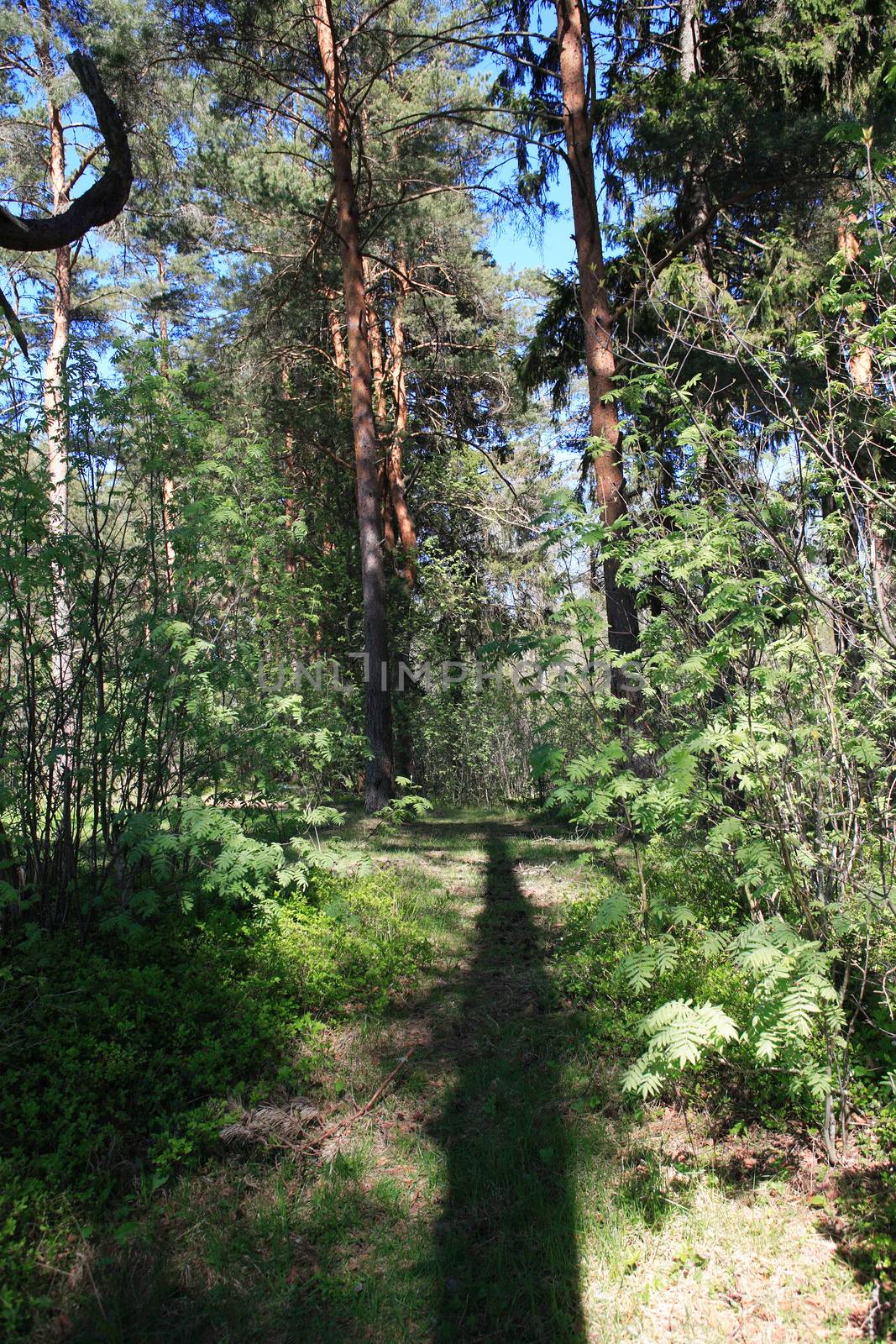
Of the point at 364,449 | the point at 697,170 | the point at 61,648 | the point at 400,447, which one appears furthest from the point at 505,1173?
the point at 400,447

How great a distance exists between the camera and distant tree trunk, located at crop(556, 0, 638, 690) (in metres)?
7.16

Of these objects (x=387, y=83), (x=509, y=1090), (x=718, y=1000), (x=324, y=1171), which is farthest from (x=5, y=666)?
(x=387, y=83)

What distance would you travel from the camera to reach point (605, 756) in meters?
3.32

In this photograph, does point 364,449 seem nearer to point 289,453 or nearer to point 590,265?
point 590,265

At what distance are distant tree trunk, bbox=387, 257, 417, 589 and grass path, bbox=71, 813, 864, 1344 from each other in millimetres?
10920

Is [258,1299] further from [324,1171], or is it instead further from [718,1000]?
[718,1000]

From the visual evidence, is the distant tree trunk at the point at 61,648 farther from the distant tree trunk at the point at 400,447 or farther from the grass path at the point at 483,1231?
the distant tree trunk at the point at 400,447

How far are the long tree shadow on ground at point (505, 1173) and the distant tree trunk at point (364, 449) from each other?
5.13 metres

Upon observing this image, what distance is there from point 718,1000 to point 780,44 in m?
→ 9.17

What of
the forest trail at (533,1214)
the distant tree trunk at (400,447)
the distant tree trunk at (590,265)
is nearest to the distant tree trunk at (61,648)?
the forest trail at (533,1214)

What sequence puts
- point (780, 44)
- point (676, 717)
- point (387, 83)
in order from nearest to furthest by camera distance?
point (676, 717) < point (780, 44) < point (387, 83)

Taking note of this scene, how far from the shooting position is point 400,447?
14.7 m

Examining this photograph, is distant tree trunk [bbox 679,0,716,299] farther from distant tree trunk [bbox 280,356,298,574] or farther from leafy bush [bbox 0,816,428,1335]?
leafy bush [bbox 0,816,428,1335]

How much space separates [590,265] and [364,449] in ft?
12.3
